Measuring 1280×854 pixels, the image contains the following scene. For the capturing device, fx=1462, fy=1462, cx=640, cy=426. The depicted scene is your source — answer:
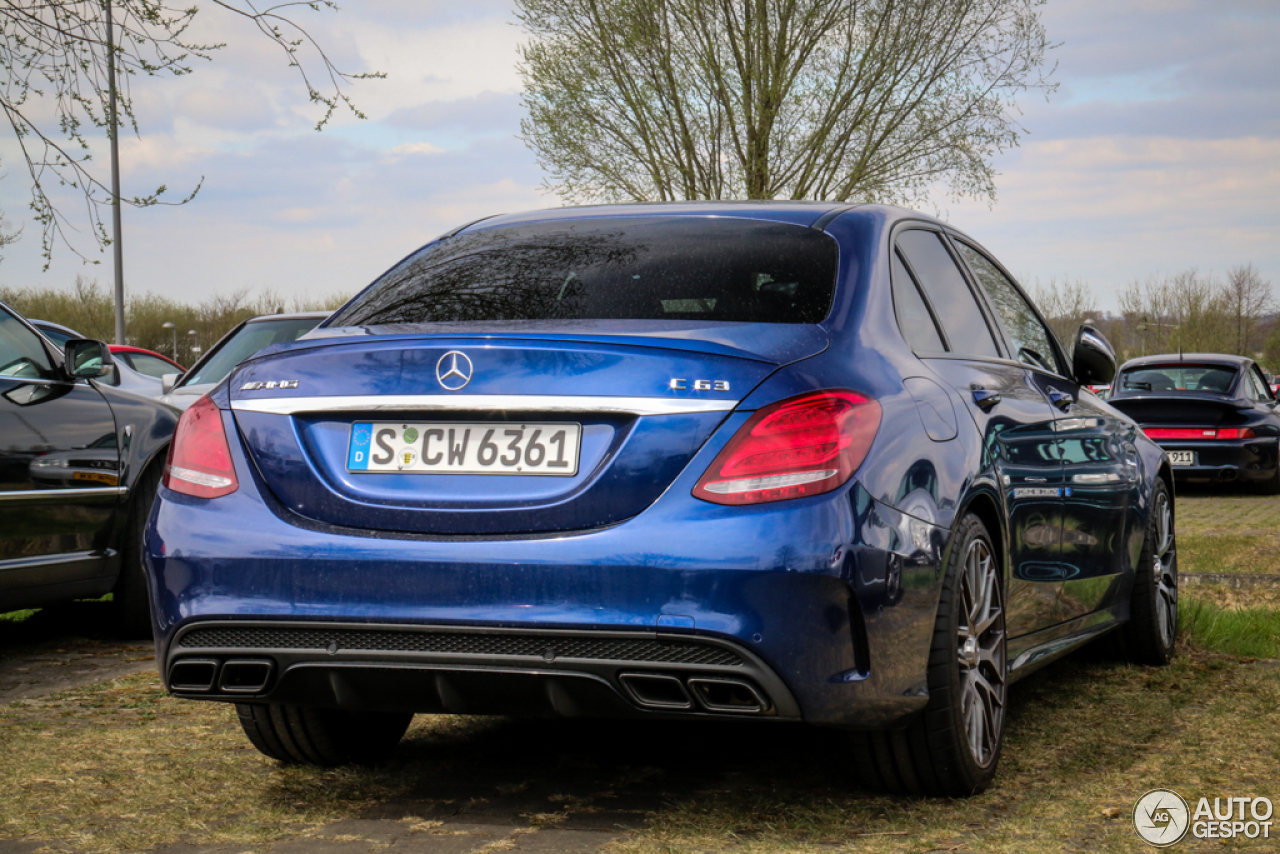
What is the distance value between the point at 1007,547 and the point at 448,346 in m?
1.71

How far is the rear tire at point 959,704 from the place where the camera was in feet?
11.4

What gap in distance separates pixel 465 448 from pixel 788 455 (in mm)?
707

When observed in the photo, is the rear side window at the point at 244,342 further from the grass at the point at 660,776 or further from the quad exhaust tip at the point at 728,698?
the quad exhaust tip at the point at 728,698

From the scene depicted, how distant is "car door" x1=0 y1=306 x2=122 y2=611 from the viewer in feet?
19.0

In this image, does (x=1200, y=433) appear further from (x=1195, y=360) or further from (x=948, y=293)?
(x=948, y=293)

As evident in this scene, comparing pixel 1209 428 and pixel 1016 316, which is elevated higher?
pixel 1016 316

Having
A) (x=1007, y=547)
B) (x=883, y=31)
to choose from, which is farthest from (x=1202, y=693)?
(x=883, y=31)

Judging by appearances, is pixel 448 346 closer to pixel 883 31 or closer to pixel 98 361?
pixel 98 361

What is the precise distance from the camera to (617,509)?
3.09 meters

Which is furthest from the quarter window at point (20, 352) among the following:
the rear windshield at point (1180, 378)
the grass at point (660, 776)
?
the rear windshield at point (1180, 378)

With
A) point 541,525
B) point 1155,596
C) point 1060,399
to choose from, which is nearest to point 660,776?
point 541,525

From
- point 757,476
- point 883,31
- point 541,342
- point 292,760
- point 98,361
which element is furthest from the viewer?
point 883,31

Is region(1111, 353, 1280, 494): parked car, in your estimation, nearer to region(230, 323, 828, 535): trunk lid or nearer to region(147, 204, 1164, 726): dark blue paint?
region(147, 204, 1164, 726): dark blue paint

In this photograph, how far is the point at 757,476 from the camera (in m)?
3.06
